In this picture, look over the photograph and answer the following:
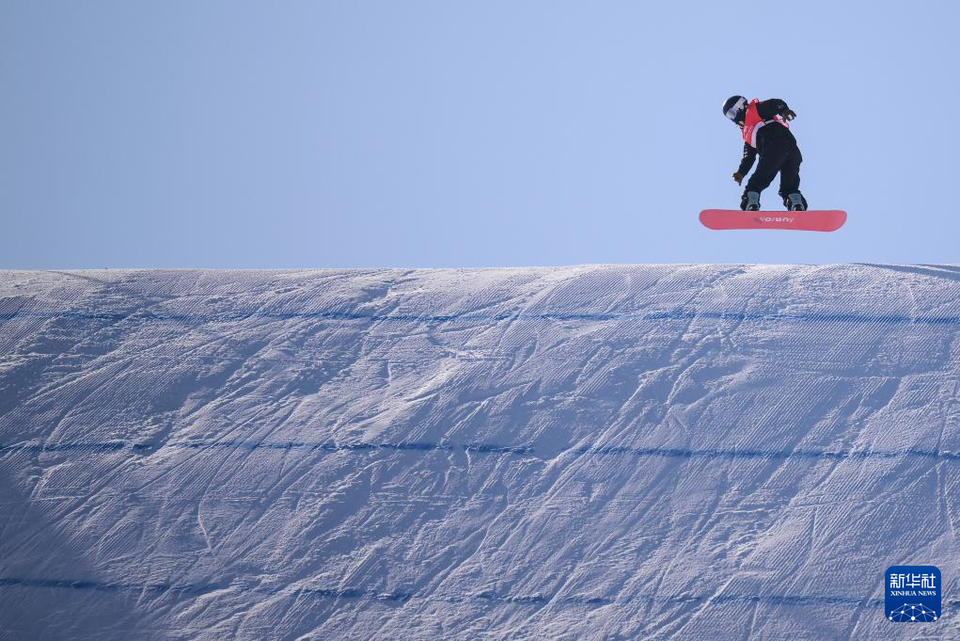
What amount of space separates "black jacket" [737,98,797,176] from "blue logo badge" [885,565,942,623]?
2078mm

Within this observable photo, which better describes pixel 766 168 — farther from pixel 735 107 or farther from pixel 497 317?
pixel 497 317

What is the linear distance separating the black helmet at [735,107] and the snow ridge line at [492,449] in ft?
5.32

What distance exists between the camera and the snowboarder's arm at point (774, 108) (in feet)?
22.2

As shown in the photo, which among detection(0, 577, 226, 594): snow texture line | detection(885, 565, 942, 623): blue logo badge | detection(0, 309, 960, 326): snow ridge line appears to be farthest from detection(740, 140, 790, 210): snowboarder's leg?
detection(0, 577, 226, 594): snow texture line

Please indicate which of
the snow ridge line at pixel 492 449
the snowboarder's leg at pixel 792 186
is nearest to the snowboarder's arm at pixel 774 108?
the snowboarder's leg at pixel 792 186

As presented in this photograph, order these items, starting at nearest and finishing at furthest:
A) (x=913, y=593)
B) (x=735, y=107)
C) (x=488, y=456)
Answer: (x=913, y=593) < (x=488, y=456) < (x=735, y=107)

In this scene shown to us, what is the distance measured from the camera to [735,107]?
6918mm

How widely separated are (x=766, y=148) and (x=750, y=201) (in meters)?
0.27

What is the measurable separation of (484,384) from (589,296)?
83cm

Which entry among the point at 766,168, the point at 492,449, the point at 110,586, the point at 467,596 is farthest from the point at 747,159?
the point at 110,586

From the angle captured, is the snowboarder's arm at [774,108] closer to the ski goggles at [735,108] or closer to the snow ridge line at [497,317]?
the ski goggles at [735,108]

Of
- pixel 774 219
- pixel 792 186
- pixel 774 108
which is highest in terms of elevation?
pixel 774 108

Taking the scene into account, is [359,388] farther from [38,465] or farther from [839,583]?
[839,583]

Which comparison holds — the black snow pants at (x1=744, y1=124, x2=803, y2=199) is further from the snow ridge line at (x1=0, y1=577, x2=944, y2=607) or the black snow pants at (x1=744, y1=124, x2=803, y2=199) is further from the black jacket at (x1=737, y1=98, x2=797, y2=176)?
the snow ridge line at (x1=0, y1=577, x2=944, y2=607)
